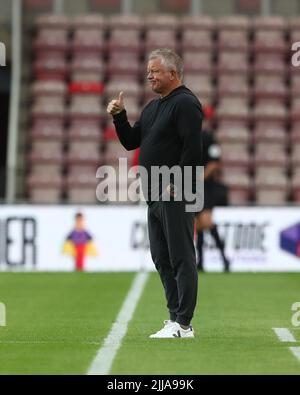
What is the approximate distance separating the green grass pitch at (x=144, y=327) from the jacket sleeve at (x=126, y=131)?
4.59ft

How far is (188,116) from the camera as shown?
27.7 ft

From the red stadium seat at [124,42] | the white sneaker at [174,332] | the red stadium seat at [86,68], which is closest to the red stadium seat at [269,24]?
the red stadium seat at [124,42]

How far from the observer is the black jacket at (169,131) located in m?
8.44

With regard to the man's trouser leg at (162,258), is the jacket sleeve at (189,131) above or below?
above

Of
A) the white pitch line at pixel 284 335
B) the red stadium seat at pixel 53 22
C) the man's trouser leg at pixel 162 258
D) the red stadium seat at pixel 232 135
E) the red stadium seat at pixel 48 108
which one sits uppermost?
the red stadium seat at pixel 53 22

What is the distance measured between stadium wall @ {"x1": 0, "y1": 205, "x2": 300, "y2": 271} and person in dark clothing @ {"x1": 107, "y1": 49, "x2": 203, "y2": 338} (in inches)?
405

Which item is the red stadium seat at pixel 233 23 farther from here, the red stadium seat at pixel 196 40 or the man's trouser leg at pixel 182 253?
the man's trouser leg at pixel 182 253

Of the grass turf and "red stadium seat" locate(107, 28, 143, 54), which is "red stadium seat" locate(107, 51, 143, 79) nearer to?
"red stadium seat" locate(107, 28, 143, 54)

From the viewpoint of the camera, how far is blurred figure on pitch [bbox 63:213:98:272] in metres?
19.0

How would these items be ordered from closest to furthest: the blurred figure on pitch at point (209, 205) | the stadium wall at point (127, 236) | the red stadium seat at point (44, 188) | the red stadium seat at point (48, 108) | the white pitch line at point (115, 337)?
1. the white pitch line at point (115, 337)
2. the blurred figure on pitch at point (209, 205)
3. the stadium wall at point (127, 236)
4. the red stadium seat at point (44, 188)
5. the red stadium seat at point (48, 108)

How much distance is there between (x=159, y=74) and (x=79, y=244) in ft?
35.0
